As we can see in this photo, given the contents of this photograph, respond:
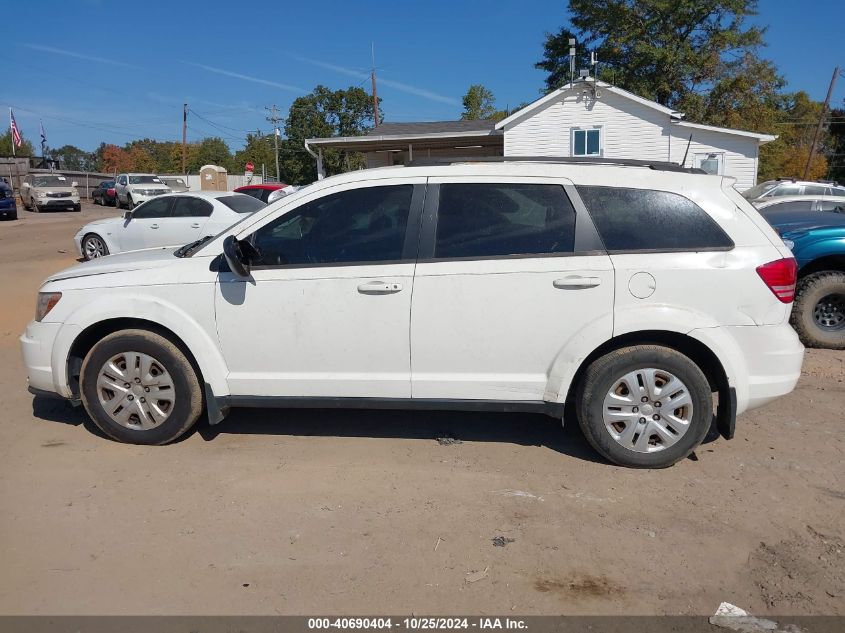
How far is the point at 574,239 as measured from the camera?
4.08 metres

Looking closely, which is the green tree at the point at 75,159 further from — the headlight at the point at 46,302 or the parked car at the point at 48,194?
the headlight at the point at 46,302

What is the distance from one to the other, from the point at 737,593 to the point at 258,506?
247cm

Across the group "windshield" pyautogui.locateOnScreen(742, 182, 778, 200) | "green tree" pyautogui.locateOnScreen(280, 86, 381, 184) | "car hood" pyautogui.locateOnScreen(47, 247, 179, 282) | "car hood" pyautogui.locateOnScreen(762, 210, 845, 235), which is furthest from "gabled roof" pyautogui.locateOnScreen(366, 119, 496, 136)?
"green tree" pyautogui.locateOnScreen(280, 86, 381, 184)

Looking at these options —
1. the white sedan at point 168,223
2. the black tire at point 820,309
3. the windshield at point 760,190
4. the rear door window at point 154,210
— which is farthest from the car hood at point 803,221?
the windshield at point 760,190

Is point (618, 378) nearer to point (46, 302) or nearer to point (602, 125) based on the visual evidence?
point (46, 302)

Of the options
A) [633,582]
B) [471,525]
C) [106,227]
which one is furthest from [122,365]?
[106,227]

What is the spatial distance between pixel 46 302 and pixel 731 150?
26450mm

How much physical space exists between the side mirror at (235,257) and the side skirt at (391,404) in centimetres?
83

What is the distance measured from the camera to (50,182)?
30922mm

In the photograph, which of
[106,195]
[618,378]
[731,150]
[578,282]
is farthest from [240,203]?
[106,195]

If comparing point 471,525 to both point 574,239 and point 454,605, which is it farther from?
point 574,239

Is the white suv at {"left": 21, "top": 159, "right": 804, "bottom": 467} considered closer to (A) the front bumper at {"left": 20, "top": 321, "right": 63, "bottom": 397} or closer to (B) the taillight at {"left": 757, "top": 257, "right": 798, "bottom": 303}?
(B) the taillight at {"left": 757, "top": 257, "right": 798, "bottom": 303}

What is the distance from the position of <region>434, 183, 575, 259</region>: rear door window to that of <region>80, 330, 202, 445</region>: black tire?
1.83 metres

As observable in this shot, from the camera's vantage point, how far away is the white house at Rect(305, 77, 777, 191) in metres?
25.1
